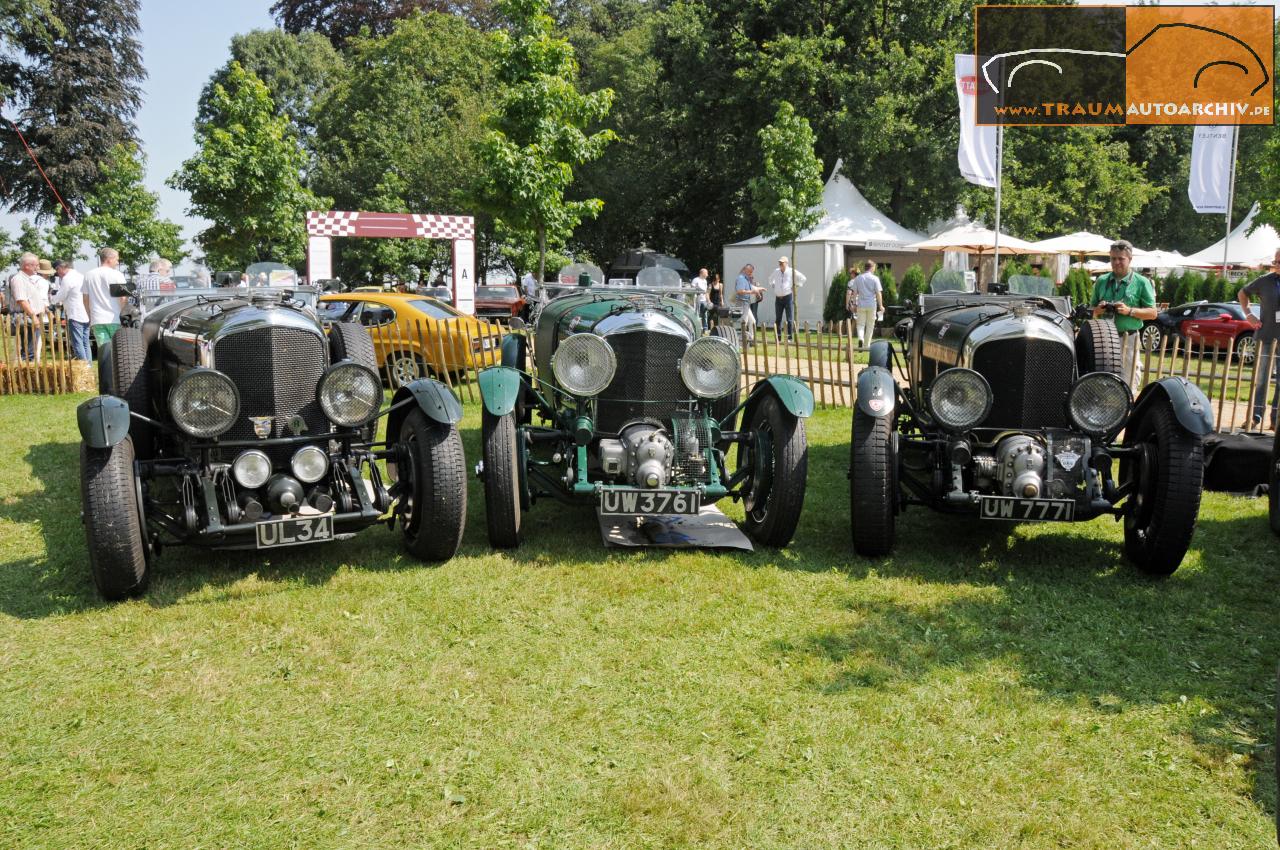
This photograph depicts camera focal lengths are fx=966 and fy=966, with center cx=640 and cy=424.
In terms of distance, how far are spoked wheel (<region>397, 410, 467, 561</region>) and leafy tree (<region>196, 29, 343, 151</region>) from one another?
41.1 m

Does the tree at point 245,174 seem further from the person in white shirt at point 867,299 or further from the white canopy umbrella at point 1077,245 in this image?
the white canopy umbrella at point 1077,245

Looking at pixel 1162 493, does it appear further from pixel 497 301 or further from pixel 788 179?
pixel 497 301

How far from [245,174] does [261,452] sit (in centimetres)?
2047

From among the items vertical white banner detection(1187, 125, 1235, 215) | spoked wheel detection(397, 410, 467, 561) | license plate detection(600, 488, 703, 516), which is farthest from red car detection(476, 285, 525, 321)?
license plate detection(600, 488, 703, 516)

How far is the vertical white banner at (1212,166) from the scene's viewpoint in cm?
2186

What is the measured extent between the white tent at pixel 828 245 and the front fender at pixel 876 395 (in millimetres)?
19400

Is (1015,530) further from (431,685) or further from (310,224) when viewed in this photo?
(310,224)

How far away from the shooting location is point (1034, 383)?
5746mm

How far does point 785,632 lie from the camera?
4.66m

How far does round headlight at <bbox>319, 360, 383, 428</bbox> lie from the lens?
5293mm

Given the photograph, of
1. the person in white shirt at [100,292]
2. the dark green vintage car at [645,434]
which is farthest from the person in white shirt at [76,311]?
the dark green vintage car at [645,434]

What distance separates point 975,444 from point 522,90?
14346 mm
